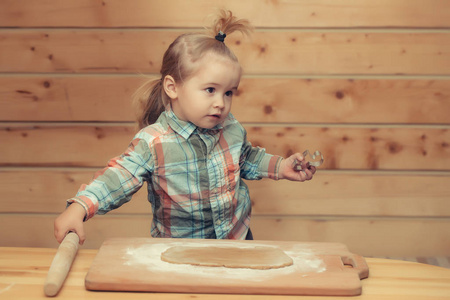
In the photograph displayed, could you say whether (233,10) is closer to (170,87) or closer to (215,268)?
(170,87)

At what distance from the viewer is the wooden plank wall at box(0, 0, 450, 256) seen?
6.81 ft

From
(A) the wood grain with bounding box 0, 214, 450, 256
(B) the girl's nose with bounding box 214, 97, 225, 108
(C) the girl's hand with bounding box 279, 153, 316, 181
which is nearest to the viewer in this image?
(B) the girl's nose with bounding box 214, 97, 225, 108

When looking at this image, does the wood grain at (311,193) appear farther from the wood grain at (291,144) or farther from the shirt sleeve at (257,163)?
the shirt sleeve at (257,163)

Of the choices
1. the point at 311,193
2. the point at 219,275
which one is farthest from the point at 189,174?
the point at 311,193

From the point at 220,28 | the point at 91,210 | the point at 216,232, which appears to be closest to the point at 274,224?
the point at 216,232

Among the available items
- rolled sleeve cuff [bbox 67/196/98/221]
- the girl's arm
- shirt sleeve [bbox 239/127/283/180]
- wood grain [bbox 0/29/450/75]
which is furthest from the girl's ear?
wood grain [bbox 0/29/450/75]

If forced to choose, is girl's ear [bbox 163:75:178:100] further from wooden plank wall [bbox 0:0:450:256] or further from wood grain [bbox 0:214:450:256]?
wood grain [bbox 0:214:450:256]

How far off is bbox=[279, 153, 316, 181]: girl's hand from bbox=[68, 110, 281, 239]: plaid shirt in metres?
0.03

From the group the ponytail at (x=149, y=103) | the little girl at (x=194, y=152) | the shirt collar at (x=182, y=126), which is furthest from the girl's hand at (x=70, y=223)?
the ponytail at (x=149, y=103)

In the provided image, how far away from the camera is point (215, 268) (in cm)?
95

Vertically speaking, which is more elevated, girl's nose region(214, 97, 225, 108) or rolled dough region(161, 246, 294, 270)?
girl's nose region(214, 97, 225, 108)

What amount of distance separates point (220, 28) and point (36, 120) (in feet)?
3.48

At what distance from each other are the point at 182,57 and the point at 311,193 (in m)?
1.09

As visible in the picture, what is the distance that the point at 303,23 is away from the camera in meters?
2.07
